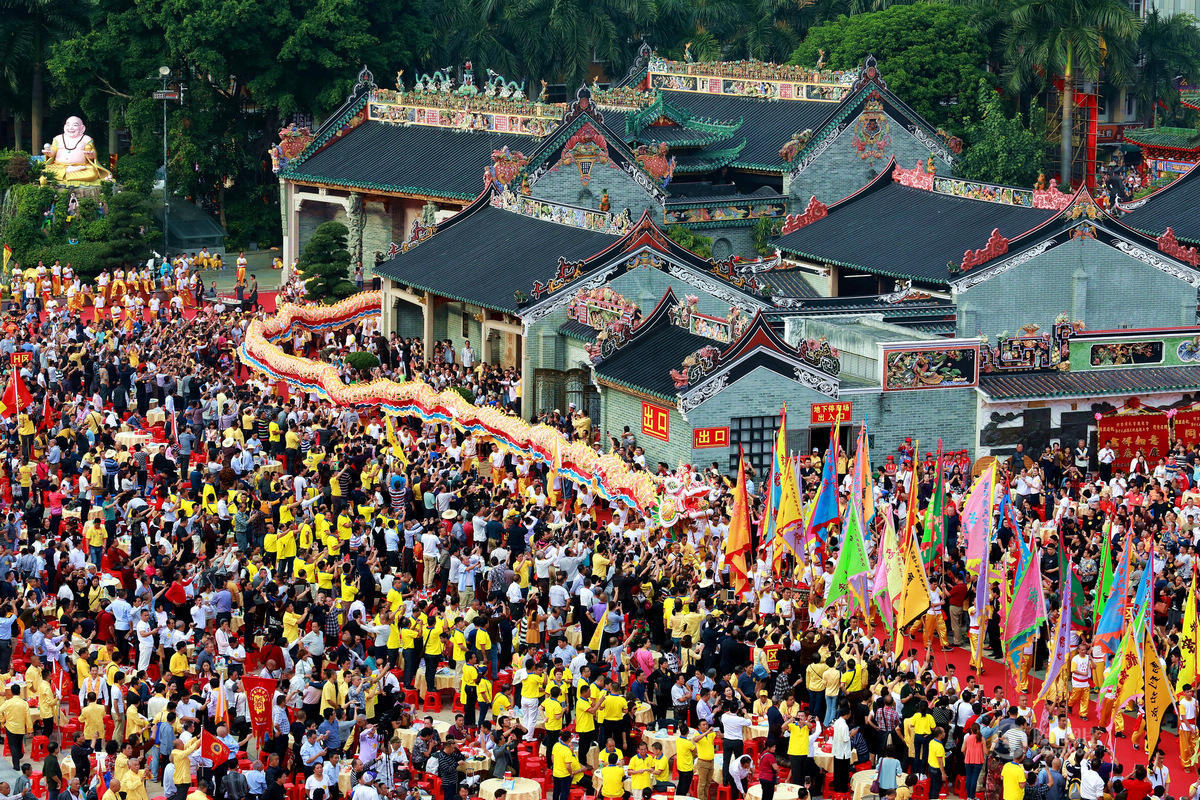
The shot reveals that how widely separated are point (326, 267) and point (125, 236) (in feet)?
40.9

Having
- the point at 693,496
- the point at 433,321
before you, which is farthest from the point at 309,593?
the point at 433,321

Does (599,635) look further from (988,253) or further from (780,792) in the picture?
(988,253)

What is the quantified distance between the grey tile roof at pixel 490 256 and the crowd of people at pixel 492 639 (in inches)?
356

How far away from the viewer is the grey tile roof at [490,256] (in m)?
51.6

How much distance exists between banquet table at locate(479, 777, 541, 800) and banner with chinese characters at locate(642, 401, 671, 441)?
54.0ft

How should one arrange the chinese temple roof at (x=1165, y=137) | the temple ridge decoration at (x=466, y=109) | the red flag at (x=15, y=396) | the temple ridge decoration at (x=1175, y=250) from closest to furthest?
the red flag at (x=15, y=396) → the temple ridge decoration at (x=1175, y=250) → the temple ridge decoration at (x=466, y=109) → the chinese temple roof at (x=1165, y=137)

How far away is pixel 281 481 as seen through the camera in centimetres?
3941

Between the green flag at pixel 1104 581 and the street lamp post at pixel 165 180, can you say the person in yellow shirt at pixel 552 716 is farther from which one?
the street lamp post at pixel 165 180

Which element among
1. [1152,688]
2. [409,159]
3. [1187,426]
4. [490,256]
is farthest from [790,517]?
[409,159]

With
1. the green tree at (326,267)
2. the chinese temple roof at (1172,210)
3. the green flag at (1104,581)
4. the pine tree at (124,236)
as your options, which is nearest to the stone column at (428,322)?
the green tree at (326,267)

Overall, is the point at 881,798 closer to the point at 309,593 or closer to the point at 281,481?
the point at 309,593

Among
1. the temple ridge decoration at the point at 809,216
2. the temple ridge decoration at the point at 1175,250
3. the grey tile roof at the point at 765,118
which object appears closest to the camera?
the temple ridge decoration at the point at 1175,250

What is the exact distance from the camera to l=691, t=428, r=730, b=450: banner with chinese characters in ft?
135

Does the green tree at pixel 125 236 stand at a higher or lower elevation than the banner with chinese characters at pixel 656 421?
higher
